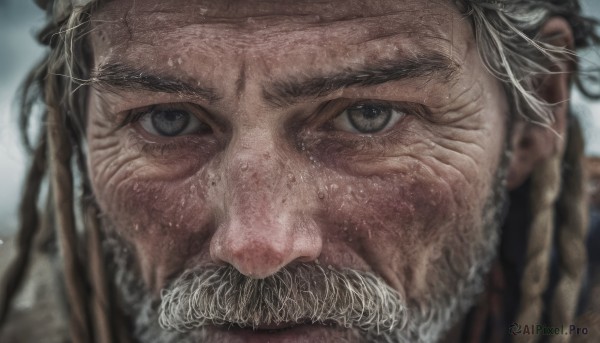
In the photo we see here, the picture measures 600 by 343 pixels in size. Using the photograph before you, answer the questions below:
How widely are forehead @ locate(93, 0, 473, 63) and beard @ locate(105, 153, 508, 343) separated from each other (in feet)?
1.78

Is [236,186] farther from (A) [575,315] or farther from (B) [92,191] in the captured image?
(A) [575,315]

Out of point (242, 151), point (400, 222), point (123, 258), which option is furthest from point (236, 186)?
point (123, 258)

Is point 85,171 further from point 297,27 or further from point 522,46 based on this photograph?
point 522,46

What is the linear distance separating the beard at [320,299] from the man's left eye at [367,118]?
0.38 meters

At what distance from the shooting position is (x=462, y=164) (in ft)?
7.27

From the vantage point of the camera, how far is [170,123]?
2.22 m

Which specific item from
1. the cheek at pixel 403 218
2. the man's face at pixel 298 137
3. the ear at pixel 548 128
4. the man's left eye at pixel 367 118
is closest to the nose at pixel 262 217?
the man's face at pixel 298 137

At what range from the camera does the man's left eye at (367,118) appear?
83.0 inches

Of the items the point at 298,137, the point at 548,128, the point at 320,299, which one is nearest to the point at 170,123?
the point at 298,137

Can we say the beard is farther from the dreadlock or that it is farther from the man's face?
the dreadlock

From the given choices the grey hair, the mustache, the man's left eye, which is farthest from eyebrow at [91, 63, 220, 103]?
the grey hair

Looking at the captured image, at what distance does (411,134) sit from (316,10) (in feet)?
1.39

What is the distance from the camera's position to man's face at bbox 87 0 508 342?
1.97 meters

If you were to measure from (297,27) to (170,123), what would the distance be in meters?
0.47
